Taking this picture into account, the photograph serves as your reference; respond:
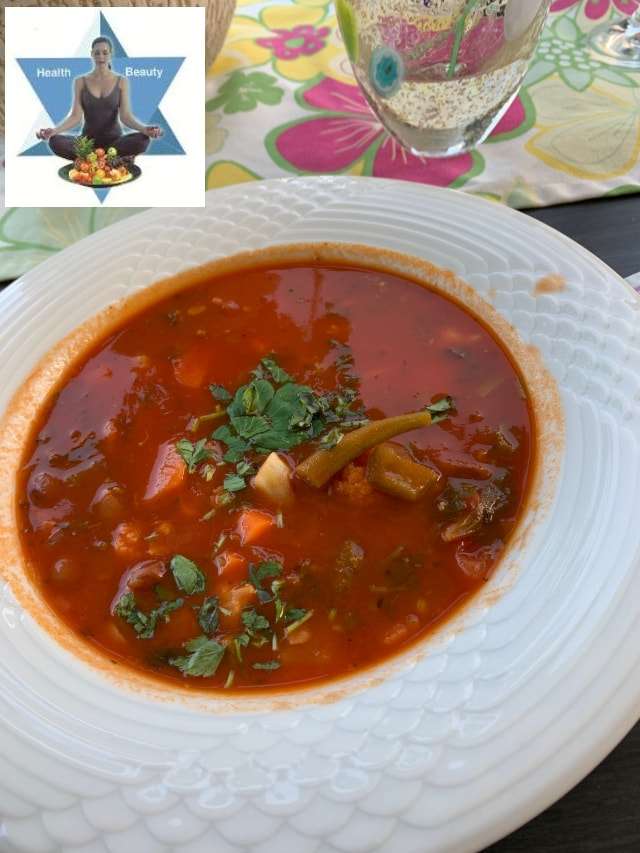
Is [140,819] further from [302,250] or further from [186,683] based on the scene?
[302,250]

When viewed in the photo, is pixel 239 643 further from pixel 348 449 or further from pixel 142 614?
pixel 348 449

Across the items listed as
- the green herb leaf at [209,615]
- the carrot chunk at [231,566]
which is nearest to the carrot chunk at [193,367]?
the carrot chunk at [231,566]

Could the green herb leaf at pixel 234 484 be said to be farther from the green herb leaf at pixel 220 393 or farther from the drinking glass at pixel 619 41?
the drinking glass at pixel 619 41

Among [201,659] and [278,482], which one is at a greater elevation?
[278,482]

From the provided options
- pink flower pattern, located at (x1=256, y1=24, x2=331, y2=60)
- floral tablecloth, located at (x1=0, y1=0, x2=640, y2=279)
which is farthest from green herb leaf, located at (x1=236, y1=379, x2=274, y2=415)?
pink flower pattern, located at (x1=256, y1=24, x2=331, y2=60)

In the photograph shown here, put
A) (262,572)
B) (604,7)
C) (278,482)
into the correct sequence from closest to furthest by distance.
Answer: (262,572), (278,482), (604,7)

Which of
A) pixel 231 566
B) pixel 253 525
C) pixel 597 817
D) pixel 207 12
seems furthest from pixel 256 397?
pixel 207 12

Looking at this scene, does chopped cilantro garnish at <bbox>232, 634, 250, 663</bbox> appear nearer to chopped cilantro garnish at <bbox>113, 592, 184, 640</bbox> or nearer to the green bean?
chopped cilantro garnish at <bbox>113, 592, 184, 640</bbox>
